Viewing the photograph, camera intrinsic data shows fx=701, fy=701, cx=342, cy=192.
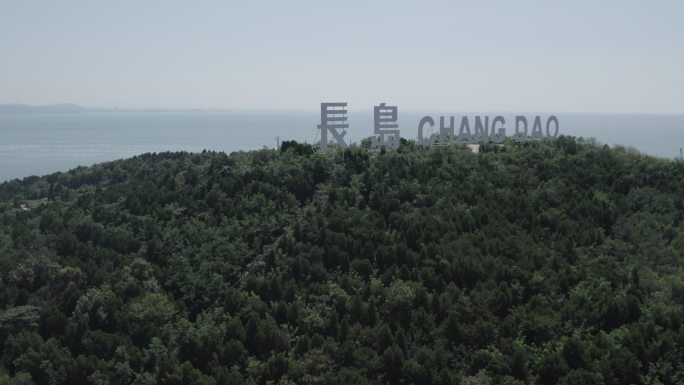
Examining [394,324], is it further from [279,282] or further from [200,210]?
[200,210]

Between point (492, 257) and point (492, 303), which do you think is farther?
point (492, 257)

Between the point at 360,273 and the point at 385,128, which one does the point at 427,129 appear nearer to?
the point at 385,128

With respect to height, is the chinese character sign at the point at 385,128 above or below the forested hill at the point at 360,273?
above

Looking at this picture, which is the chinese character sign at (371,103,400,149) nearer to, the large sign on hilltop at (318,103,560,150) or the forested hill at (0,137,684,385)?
Result: the large sign on hilltop at (318,103,560,150)

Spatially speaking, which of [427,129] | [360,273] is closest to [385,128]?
[427,129]

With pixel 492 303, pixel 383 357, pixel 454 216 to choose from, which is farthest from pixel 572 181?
pixel 383 357

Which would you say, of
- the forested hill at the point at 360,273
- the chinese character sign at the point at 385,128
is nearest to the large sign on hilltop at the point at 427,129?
the chinese character sign at the point at 385,128

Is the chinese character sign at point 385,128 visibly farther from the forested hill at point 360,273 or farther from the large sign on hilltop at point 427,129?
the forested hill at point 360,273
